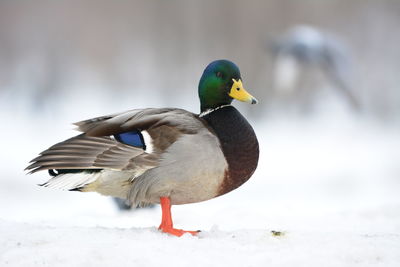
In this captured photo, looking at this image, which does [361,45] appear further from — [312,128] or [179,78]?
[179,78]

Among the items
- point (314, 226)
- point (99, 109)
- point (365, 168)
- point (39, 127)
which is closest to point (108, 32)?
point (99, 109)

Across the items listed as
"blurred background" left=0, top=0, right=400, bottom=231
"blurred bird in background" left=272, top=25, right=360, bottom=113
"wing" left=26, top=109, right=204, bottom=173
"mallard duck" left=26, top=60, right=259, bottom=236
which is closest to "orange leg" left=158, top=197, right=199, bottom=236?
"mallard duck" left=26, top=60, right=259, bottom=236

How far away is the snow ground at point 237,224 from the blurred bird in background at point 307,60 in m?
3.06

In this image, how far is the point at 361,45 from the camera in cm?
1429

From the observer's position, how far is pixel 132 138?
3150 mm

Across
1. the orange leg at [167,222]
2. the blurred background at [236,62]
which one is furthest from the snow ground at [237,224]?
the blurred background at [236,62]

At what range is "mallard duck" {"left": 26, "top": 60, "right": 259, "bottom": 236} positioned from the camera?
308 cm

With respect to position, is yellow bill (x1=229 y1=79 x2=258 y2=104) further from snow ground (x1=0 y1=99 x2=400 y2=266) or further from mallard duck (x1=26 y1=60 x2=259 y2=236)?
snow ground (x1=0 y1=99 x2=400 y2=266)

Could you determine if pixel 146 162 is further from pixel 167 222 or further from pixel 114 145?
pixel 167 222

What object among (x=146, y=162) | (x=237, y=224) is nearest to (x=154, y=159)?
(x=146, y=162)

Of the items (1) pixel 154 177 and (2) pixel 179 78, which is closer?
(1) pixel 154 177

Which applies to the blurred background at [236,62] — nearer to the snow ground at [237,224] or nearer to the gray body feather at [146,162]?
the snow ground at [237,224]

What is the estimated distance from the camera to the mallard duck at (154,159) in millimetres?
3084

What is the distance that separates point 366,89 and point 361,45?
3.01 ft
